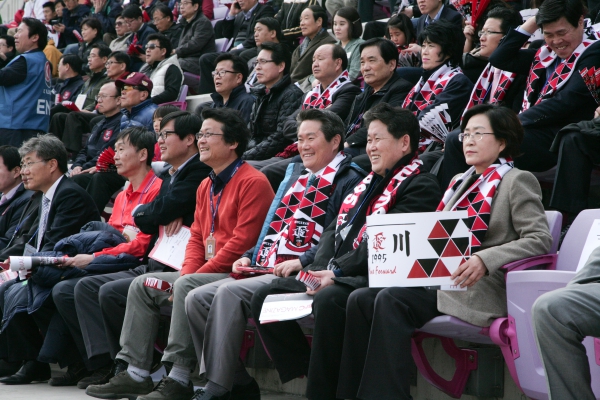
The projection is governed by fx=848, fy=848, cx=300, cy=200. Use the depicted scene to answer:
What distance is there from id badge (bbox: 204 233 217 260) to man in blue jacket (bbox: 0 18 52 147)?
14.6 ft

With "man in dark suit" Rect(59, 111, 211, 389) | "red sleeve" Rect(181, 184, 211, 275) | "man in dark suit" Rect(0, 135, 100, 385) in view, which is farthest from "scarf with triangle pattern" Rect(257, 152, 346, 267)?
"man in dark suit" Rect(0, 135, 100, 385)

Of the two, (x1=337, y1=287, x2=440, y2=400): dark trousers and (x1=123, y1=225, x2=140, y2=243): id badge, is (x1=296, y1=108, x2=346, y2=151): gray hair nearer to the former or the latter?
(x1=337, y1=287, x2=440, y2=400): dark trousers

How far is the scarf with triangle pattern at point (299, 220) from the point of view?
4.10m

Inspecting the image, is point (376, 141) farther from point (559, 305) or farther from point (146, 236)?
point (146, 236)

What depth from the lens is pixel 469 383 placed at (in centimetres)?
352

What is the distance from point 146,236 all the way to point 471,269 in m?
2.52

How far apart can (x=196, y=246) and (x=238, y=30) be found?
5439mm

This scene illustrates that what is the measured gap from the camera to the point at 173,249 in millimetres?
4781

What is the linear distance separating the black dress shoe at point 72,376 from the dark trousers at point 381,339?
2308 millimetres

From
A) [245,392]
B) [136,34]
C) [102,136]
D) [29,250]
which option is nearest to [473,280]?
[245,392]

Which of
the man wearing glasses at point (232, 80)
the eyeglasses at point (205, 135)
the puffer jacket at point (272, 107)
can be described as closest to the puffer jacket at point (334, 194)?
the eyeglasses at point (205, 135)

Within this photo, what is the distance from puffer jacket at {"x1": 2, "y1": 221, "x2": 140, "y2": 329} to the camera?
195 inches

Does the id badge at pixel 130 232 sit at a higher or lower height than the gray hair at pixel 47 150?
lower

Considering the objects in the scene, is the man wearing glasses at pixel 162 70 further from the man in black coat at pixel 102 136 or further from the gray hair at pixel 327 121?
the gray hair at pixel 327 121
